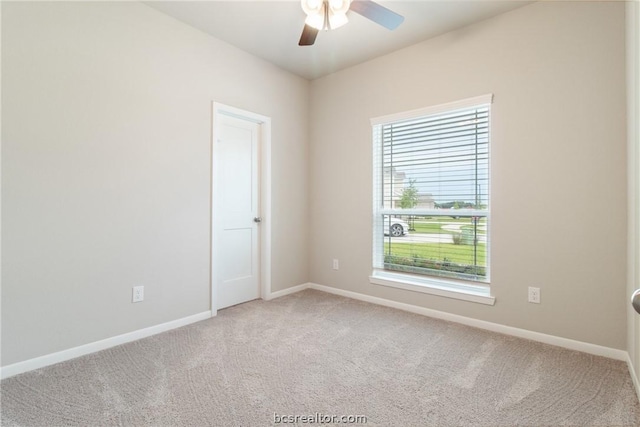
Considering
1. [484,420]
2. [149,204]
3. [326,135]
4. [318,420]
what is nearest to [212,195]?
[149,204]

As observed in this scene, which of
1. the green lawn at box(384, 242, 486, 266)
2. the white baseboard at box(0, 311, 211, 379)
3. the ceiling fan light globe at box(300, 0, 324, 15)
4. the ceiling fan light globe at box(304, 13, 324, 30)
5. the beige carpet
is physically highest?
the ceiling fan light globe at box(300, 0, 324, 15)

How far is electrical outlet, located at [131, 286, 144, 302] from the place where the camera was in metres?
2.54

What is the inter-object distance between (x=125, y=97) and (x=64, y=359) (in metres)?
1.96

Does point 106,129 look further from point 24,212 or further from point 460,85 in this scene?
point 460,85

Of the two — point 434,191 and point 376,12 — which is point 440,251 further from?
point 376,12

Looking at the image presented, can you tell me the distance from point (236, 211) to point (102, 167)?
1347 millimetres

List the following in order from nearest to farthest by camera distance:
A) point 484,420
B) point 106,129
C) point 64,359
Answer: point 484,420 < point 64,359 < point 106,129

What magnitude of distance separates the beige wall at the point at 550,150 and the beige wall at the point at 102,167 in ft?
7.05

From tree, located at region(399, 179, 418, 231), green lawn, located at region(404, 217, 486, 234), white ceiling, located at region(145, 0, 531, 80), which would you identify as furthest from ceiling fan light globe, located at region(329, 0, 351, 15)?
green lawn, located at region(404, 217, 486, 234)

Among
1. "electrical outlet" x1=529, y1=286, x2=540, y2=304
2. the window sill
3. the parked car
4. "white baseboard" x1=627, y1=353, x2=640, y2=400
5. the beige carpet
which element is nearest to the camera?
the beige carpet

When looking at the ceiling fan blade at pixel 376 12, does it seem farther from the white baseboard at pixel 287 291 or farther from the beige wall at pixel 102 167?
the white baseboard at pixel 287 291

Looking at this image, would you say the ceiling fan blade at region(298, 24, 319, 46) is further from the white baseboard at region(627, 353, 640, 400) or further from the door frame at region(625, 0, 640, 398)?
the white baseboard at region(627, 353, 640, 400)

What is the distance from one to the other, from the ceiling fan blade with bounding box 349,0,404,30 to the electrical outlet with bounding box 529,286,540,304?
7.52ft

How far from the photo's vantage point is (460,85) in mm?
2879
